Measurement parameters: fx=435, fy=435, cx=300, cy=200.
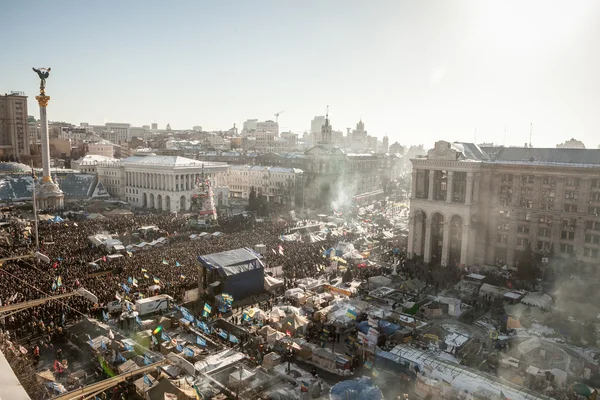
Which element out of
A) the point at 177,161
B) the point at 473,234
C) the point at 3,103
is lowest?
the point at 473,234

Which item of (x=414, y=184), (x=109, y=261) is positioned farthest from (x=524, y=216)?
(x=109, y=261)

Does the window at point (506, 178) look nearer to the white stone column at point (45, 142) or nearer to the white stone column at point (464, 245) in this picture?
the white stone column at point (464, 245)

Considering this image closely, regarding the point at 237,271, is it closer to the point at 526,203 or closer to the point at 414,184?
the point at 414,184

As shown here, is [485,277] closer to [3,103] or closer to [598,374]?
[598,374]

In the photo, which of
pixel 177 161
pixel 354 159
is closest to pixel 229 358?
pixel 177 161

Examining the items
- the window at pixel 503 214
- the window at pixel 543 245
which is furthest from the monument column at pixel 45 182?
the window at pixel 543 245

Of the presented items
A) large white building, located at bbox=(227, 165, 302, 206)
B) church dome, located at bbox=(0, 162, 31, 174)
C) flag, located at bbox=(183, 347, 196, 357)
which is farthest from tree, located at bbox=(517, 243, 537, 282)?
church dome, located at bbox=(0, 162, 31, 174)

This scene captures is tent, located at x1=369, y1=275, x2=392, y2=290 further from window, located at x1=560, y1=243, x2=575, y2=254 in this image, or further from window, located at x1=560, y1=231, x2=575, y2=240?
window, located at x1=560, y1=231, x2=575, y2=240
